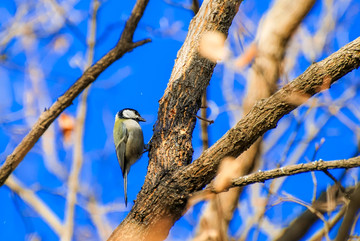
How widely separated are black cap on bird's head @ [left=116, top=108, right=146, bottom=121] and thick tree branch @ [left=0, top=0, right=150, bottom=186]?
210 cm

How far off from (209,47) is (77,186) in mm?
4697

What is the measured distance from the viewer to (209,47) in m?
3.59

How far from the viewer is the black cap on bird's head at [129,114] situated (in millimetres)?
5992

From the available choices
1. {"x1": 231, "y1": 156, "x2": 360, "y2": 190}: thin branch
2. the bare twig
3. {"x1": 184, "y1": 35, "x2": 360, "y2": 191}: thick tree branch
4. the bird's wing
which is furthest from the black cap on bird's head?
the bare twig

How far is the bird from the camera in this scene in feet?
18.2

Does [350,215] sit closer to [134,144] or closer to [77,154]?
[134,144]

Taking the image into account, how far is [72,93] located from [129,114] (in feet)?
8.67

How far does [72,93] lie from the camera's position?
11.5ft

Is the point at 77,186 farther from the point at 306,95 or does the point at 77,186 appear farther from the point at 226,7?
the point at 306,95

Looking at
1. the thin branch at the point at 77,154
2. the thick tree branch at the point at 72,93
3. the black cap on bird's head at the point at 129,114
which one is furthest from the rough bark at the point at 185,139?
the thin branch at the point at 77,154

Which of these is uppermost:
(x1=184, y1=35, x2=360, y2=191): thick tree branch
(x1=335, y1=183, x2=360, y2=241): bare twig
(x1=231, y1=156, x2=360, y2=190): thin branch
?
(x1=184, y1=35, x2=360, y2=191): thick tree branch

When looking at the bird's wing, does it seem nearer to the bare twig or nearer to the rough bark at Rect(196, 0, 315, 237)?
the rough bark at Rect(196, 0, 315, 237)

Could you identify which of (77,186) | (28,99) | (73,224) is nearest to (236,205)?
(73,224)

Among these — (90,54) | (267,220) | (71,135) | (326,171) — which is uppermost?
(90,54)
